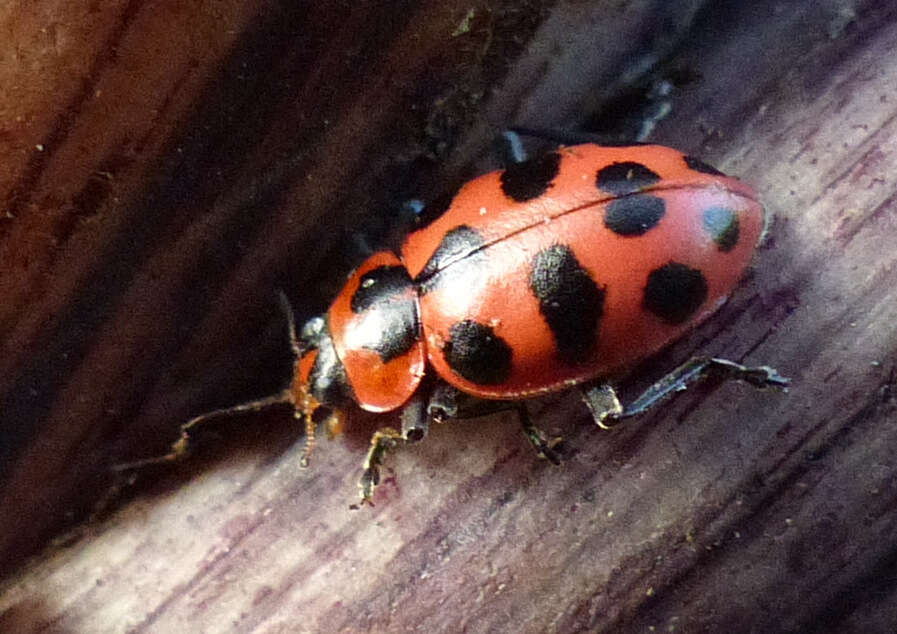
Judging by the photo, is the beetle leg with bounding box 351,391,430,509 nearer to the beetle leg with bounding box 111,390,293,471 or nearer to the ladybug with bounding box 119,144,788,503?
the ladybug with bounding box 119,144,788,503

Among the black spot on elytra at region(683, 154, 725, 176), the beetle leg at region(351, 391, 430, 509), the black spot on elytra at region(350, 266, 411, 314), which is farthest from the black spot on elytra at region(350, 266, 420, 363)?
the black spot on elytra at region(683, 154, 725, 176)

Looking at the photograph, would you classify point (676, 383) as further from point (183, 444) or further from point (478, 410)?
point (183, 444)

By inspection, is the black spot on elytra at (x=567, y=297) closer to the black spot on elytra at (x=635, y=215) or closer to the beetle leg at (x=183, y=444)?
the black spot on elytra at (x=635, y=215)

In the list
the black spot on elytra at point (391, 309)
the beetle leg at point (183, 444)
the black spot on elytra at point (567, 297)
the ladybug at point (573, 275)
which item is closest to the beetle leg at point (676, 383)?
the ladybug at point (573, 275)

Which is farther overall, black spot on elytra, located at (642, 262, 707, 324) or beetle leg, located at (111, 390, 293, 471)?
beetle leg, located at (111, 390, 293, 471)

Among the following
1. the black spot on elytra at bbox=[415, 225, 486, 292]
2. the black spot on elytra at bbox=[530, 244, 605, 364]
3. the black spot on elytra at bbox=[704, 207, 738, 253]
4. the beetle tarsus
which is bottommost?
the beetle tarsus
